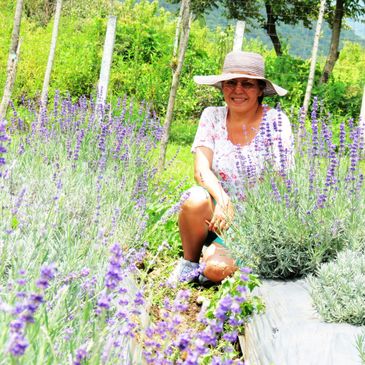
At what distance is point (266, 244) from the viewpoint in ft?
10.5

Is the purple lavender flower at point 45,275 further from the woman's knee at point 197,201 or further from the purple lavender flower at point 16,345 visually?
the woman's knee at point 197,201

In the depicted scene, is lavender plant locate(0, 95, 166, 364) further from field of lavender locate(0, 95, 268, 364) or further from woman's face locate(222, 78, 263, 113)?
woman's face locate(222, 78, 263, 113)

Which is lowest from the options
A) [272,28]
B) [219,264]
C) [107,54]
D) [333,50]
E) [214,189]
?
[219,264]

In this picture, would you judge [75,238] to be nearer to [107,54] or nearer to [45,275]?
[45,275]

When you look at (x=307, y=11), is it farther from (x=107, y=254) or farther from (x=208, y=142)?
(x=107, y=254)

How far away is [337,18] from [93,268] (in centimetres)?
1225

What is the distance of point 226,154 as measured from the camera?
12.6 ft

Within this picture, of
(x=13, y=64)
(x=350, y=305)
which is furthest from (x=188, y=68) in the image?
(x=350, y=305)

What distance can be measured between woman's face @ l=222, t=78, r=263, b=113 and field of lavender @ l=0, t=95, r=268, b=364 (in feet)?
2.54

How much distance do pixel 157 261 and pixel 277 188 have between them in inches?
44.2

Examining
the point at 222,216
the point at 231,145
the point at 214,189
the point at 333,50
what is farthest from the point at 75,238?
the point at 333,50

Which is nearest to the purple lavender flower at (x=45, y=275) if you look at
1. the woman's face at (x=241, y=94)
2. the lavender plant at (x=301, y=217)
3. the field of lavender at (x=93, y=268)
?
the field of lavender at (x=93, y=268)

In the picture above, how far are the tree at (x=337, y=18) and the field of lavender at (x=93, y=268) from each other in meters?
8.45

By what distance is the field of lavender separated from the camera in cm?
131
